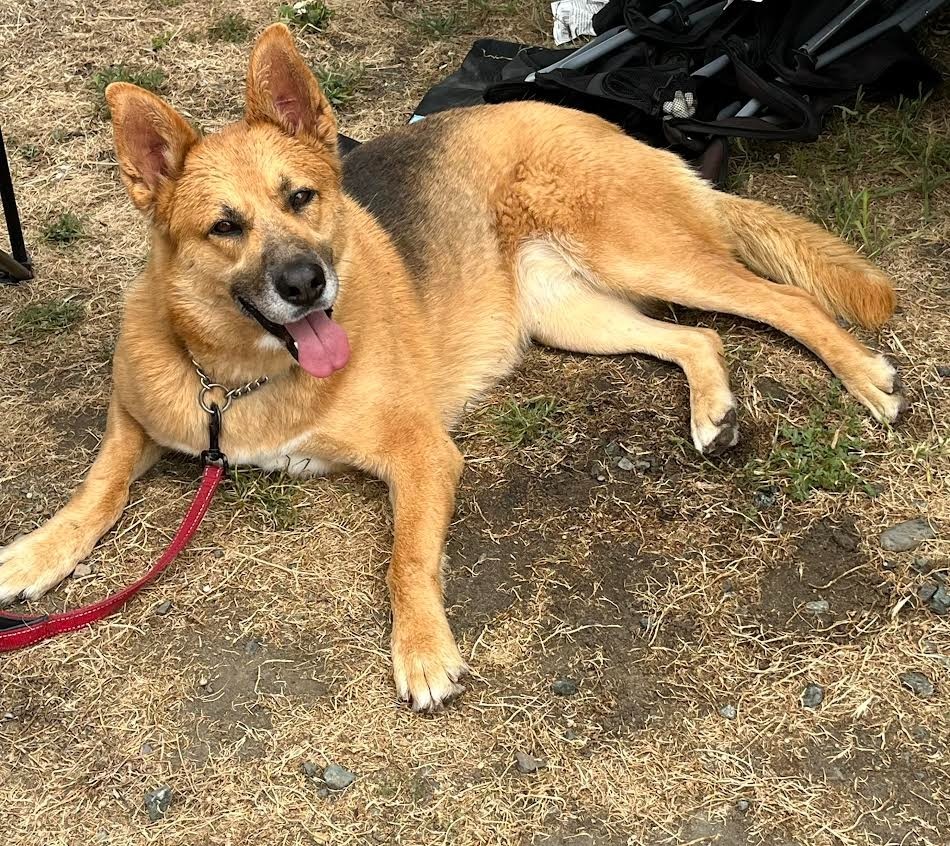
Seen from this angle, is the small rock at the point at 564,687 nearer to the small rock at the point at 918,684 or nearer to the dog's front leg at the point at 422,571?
the dog's front leg at the point at 422,571

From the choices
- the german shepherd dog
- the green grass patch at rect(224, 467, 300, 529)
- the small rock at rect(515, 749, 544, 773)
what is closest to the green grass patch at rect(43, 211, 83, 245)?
the german shepherd dog

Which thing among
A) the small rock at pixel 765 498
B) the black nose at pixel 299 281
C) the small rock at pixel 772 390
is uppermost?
the black nose at pixel 299 281

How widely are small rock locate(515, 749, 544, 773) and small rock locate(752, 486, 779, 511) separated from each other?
137cm

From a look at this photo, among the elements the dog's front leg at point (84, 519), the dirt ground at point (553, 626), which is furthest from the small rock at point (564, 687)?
the dog's front leg at point (84, 519)

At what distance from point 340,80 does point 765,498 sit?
420 centimetres

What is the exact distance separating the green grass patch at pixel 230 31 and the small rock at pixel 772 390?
4719mm

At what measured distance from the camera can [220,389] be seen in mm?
3512

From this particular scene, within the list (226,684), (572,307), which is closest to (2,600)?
(226,684)

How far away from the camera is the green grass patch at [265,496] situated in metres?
3.68

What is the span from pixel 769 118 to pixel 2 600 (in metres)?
4.30

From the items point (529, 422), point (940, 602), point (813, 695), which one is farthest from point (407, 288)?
point (940, 602)

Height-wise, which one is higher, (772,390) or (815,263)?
(815,263)

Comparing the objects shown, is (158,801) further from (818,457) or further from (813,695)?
(818,457)

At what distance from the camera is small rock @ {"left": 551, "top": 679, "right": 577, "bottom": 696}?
10.0ft
